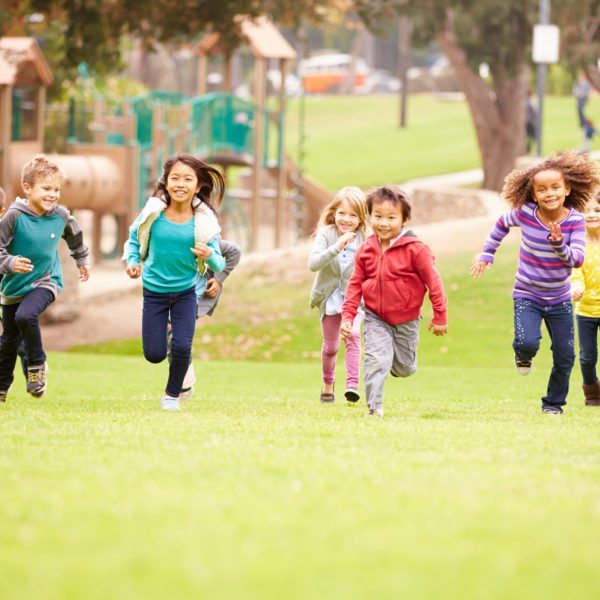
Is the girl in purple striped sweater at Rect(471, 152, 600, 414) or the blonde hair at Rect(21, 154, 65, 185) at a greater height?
the blonde hair at Rect(21, 154, 65, 185)

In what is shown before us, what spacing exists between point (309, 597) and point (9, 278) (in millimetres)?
5632

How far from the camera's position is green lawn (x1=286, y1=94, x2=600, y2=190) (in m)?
44.2

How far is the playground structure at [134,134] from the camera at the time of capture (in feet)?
76.4

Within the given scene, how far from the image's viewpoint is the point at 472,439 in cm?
702

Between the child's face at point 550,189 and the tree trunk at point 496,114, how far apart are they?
920 inches

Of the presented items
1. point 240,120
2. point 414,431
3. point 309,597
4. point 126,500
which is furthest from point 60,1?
point 309,597

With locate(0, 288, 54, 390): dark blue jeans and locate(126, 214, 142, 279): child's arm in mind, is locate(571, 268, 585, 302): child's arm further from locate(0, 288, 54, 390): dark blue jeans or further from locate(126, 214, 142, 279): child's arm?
locate(0, 288, 54, 390): dark blue jeans

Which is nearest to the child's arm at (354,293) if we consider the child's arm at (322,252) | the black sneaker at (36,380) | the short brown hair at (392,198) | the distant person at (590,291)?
the short brown hair at (392,198)

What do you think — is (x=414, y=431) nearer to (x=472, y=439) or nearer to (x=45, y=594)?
(x=472, y=439)

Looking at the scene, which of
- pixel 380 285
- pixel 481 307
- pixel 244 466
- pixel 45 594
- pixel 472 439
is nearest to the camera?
pixel 45 594

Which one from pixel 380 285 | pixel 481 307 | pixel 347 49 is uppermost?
pixel 347 49

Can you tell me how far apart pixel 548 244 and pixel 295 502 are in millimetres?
4340

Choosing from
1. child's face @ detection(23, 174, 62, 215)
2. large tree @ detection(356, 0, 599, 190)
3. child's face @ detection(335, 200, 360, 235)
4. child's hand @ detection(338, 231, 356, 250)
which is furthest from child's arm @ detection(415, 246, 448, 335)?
large tree @ detection(356, 0, 599, 190)

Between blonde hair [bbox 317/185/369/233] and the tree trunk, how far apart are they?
74.5ft
